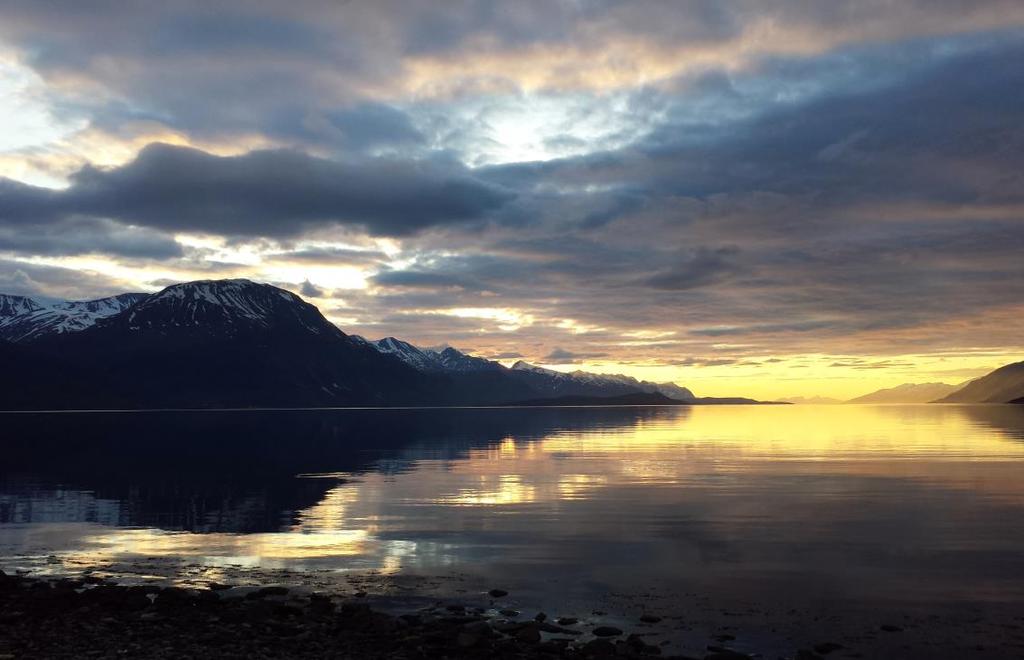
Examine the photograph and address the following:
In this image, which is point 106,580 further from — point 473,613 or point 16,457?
point 16,457

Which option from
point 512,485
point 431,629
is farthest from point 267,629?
point 512,485

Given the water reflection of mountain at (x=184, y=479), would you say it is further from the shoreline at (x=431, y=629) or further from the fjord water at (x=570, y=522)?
the shoreline at (x=431, y=629)

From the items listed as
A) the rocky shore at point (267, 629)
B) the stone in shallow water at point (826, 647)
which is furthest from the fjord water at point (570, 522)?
the stone in shallow water at point (826, 647)

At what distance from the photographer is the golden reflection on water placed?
4144 centimetres

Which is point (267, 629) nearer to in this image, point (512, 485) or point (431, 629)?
point (431, 629)

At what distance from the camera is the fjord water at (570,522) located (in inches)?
1374

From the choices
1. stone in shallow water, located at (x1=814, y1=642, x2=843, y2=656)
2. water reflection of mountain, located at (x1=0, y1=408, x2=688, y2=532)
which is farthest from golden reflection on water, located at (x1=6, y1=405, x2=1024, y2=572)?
stone in shallow water, located at (x1=814, y1=642, x2=843, y2=656)

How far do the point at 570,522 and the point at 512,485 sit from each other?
20884 mm

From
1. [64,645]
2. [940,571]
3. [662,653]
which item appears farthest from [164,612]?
[940,571]

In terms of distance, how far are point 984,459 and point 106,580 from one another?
92.2 m

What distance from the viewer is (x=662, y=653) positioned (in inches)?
963

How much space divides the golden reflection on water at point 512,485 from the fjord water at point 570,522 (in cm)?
26

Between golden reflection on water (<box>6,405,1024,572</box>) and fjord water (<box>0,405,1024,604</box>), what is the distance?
0.86ft

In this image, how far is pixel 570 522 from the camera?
1934 inches
